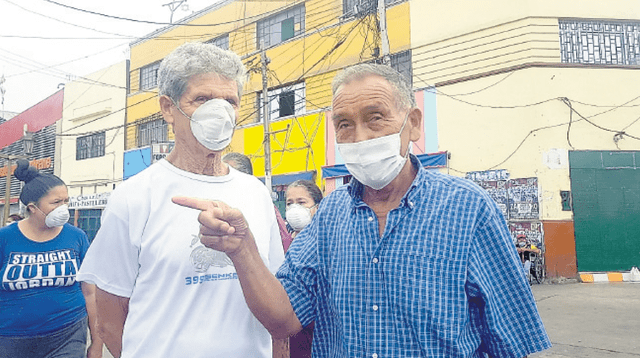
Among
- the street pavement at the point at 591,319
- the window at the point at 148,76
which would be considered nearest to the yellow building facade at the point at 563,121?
the street pavement at the point at 591,319

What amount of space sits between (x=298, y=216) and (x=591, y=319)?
496 cm

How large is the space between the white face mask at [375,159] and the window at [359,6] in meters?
10.6

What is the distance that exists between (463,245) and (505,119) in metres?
10.2

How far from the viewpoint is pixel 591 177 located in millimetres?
10297

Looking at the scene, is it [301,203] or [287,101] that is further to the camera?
[287,101]

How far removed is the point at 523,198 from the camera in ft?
33.6

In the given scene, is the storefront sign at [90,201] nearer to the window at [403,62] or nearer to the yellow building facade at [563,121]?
the window at [403,62]

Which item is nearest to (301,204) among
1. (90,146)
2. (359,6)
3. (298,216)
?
(298,216)

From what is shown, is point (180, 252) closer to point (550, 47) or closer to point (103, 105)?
point (550, 47)

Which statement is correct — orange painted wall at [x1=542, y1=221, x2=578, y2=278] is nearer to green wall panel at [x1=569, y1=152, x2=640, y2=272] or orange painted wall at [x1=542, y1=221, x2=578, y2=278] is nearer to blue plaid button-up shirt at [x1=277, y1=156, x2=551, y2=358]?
green wall panel at [x1=569, y1=152, x2=640, y2=272]

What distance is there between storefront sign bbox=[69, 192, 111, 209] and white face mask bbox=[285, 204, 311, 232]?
17768 mm

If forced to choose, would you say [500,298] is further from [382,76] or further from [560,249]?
[560,249]

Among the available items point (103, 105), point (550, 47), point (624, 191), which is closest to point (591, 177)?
point (624, 191)

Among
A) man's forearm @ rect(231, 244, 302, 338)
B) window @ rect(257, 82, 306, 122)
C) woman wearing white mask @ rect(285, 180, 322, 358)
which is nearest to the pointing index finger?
man's forearm @ rect(231, 244, 302, 338)
